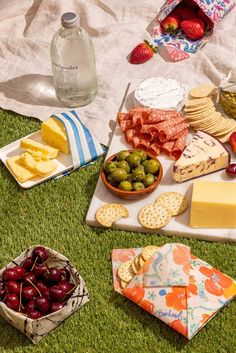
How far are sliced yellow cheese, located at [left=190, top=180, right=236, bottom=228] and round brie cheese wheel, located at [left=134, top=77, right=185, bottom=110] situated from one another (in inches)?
25.1

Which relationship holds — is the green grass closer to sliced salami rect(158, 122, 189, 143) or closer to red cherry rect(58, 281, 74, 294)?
red cherry rect(58, 281, 74, 294)

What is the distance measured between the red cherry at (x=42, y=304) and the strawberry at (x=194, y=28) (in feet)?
6.67

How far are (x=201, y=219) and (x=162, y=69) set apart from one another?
3.88ft

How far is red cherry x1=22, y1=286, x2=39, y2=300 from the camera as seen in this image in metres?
2.57

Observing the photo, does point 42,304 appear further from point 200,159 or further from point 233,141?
point 233,141

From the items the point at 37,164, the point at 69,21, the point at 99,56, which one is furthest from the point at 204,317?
the point at 99,56

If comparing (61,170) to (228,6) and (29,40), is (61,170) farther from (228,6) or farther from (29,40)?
(228,6)

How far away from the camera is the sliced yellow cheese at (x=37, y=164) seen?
10.6 ft

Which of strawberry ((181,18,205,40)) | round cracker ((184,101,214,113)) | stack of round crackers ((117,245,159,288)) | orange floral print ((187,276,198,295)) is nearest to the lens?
orange floral print ((187,276,198,295))

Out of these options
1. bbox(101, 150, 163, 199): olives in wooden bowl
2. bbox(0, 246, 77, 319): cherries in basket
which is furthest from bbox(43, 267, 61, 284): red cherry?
bbox(101, 150, 163, 199): olives in wooden bowl

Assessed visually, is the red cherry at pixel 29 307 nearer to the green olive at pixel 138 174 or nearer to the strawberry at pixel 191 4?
the green olive at pixel 138 174

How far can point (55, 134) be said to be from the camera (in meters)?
3.34

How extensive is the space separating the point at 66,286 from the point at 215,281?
1.91ft

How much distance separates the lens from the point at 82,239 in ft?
9.79
